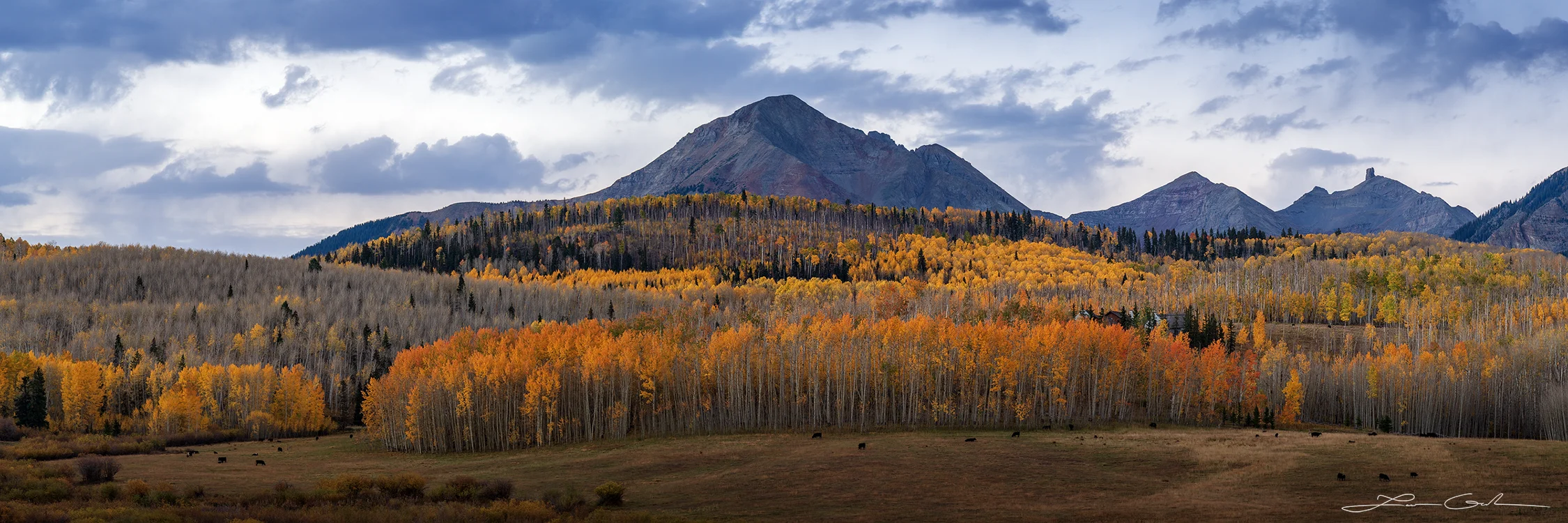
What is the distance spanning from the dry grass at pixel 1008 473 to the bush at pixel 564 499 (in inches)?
64.9

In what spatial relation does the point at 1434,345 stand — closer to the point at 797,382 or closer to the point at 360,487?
the point at 797,382

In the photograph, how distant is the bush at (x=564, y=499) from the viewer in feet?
190

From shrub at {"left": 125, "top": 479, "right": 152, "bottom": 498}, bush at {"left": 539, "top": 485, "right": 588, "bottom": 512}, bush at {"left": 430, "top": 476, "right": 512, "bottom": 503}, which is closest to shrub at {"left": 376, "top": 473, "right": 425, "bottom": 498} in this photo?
bush at {"left": 430, "top": 476, "right": 512, "bottom": 503}

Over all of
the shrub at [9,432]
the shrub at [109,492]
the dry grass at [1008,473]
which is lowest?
the shrub at [9,432]

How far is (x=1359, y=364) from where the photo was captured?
145 metres

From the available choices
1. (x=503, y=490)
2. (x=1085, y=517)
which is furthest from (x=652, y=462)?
(x=1085, y=517)

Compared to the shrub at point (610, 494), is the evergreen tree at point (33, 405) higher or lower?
lower

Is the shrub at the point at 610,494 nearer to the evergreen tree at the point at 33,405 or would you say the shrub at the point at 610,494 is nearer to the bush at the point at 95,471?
the bush at the point at 95,471

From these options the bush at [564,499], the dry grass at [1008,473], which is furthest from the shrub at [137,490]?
the bush at [564,499]

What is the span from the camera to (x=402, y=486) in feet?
217

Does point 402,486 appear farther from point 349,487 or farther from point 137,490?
point 137,490
